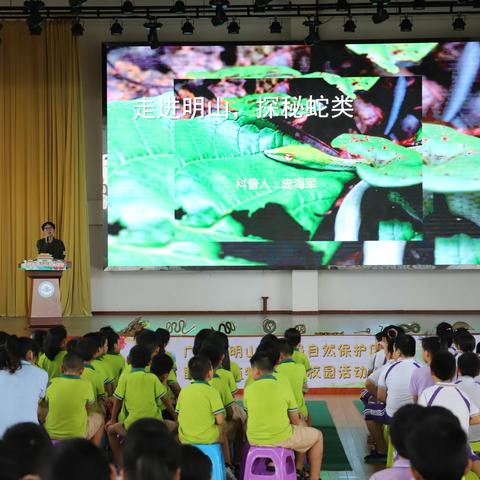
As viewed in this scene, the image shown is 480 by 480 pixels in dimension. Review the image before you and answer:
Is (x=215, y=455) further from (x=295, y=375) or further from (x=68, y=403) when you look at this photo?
(x=295, y=375)

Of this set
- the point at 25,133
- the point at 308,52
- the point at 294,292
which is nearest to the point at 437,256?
the point at 294,292

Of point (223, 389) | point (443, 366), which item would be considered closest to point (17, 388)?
point (223, 389)

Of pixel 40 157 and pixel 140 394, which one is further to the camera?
pixel 40 157

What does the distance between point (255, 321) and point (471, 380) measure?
6.66 m

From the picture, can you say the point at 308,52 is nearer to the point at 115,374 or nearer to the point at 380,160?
the point at 380,160

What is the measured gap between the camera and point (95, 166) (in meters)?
11.9

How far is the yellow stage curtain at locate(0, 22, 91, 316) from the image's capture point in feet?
37.9

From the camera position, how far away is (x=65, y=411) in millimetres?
3928

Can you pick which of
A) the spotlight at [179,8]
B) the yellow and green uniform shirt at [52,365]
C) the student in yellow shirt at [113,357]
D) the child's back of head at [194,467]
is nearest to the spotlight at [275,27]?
the spotlight at [179,8]

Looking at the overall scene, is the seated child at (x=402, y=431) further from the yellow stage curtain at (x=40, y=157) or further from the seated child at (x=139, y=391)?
the yellow stage curtain at (x=40, y=157)

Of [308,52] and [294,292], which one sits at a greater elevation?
[308,52]

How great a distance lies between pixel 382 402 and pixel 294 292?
22.1ft

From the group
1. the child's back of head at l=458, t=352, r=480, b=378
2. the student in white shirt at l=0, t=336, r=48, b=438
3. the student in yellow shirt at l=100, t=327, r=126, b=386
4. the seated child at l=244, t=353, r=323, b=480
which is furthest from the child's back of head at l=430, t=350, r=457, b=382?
the student in yellow shirt at l=100, t=327, r=126, b=386

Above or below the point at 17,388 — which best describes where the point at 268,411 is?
below
